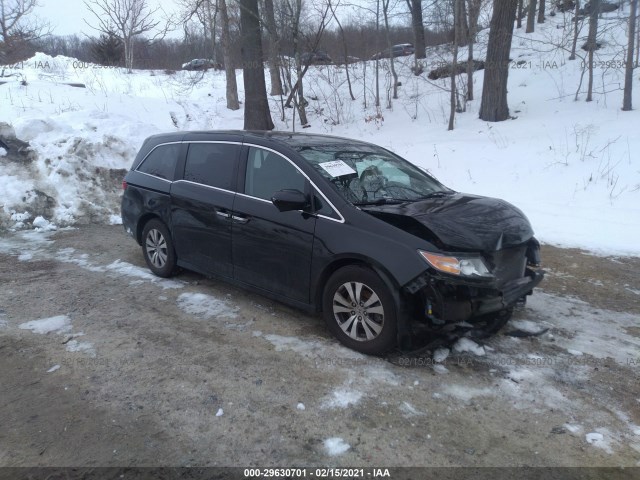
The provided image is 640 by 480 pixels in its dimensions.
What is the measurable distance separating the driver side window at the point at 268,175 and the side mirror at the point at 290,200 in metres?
0.18

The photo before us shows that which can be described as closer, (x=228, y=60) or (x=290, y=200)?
(x=290, y=200)

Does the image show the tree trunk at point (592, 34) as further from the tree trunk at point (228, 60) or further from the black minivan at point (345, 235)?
the tree trunk at point (228, 60)

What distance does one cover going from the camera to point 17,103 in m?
13.0

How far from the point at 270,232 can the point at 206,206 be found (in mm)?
992

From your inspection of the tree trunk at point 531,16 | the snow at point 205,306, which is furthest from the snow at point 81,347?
the tree trunk at point 531,16

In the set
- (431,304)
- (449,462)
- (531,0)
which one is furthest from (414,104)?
(449,462)

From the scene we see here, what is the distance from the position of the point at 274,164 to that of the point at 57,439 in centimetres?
283

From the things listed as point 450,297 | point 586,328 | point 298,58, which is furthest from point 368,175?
point 298,58

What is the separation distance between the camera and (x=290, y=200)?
13.6 ft

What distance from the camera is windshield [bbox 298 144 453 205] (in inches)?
172

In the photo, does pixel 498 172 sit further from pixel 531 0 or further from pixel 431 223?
pixel 531 0

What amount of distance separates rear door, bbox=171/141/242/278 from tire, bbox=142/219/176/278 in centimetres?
16

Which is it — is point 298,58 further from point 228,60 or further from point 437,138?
point 437,138

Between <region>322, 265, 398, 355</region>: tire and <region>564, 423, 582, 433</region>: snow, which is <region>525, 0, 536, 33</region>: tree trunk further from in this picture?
<region>564, 423, 582, 433</region>: snow
